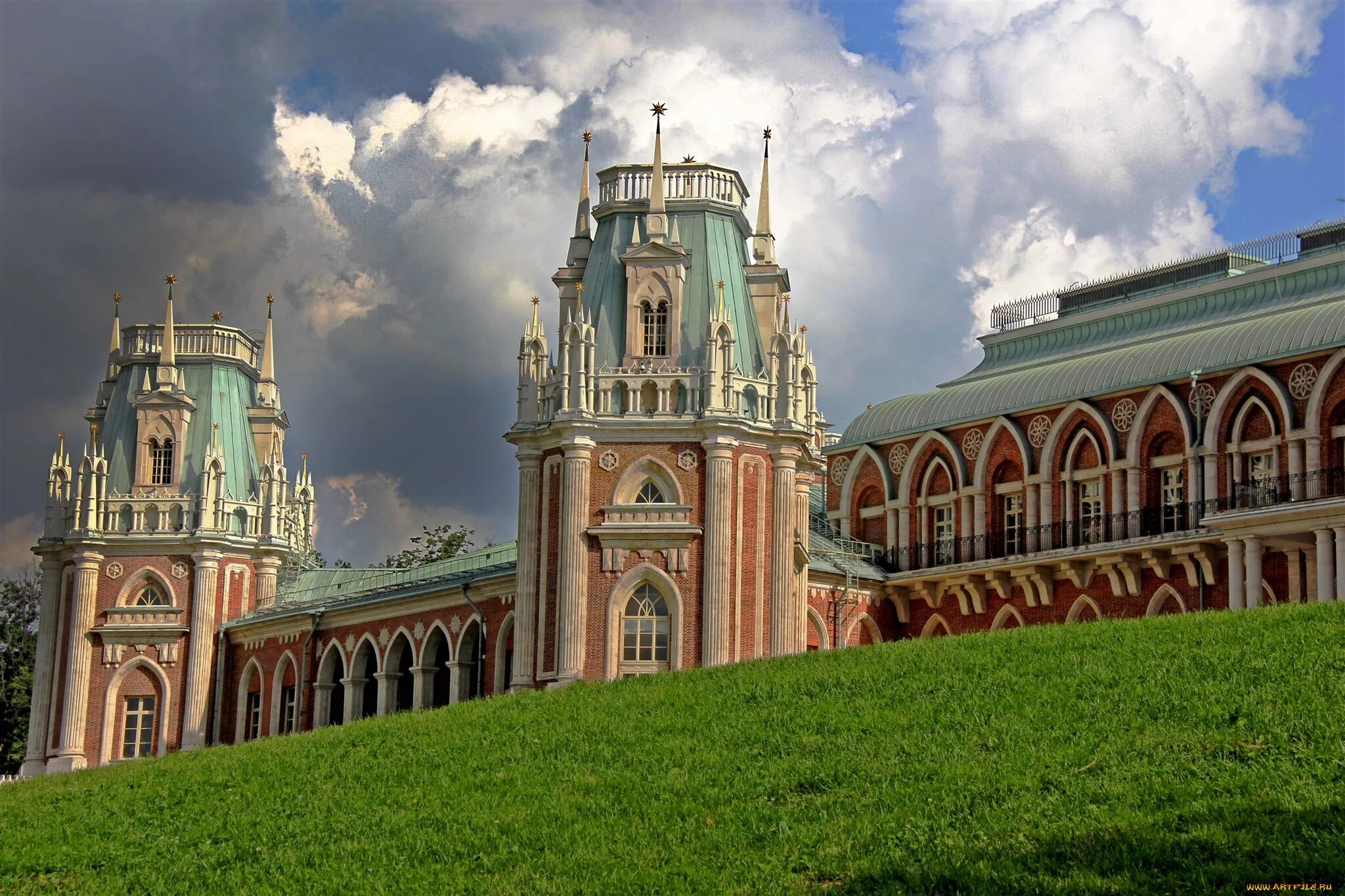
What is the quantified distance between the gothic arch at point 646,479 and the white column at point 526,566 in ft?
7.15

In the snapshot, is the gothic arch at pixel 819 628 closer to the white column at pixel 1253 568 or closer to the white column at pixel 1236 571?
the white column at pixel 1236 571

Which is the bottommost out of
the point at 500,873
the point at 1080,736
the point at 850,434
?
the point at 500,873

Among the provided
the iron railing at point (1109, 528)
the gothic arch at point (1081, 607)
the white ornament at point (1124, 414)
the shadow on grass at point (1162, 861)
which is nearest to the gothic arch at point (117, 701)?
the iron railing at point (1109, 528)

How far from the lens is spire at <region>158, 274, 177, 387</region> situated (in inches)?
2783

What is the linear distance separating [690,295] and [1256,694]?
26267 mm

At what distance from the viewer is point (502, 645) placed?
5894 cm

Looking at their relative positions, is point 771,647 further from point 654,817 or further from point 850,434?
point 654,817

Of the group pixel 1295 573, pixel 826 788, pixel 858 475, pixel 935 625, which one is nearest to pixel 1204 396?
pixel 1295 573

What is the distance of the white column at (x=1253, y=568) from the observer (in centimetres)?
5319

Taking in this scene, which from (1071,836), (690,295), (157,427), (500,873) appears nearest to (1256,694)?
(1071,836)

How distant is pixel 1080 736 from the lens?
3117 centimetres

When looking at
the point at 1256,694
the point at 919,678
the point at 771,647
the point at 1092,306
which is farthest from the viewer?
the point at 1092,306

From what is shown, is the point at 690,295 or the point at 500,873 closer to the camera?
the point at 500,873

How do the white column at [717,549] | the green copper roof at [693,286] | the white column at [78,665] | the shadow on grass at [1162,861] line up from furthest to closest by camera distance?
the white column at [78,665] < the green copper roof at [693,286] < the white column at [717,549] < the shadow on grass at [1162,861]
